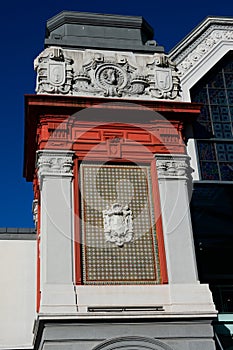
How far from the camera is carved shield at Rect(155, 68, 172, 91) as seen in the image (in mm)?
17438

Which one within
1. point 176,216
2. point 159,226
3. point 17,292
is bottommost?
point 17,292

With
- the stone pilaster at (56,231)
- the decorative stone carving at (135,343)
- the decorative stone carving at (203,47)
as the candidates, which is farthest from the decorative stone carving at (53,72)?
the decorative stone carving at (135,343)

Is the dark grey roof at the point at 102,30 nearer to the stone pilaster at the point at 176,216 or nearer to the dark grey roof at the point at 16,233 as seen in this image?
the stone pilaster at the point at 176,216

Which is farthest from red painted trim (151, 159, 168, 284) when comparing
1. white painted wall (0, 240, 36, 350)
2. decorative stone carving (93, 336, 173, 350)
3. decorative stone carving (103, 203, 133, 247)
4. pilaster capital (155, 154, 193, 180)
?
white painted wall (0, 240, 36, 350)

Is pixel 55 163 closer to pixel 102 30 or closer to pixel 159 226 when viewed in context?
pixel 159 226

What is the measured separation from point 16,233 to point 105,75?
610 cm

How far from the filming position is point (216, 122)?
750 inches

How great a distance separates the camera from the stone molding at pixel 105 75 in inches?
666

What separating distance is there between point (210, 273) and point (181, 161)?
338 centimetres

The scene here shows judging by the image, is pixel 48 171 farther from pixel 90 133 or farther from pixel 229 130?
pixel 229 130

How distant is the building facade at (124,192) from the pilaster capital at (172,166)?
0.03m

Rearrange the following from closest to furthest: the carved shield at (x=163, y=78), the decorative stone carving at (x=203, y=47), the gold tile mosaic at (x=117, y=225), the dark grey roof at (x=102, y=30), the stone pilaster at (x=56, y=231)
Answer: the stone pilaster at (x=56, y=231)
the gold tile mosaic at (x=117, y=225)
the carved shield at (x=163, y=78)
the dark grey roof at (x=102, y=30)
the decorative stone carving at (x=203, y=47)

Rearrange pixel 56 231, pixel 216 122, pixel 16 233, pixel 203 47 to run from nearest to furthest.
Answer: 1. pixel 56 231
2. pixel 216 122
3. pixel 16 233
4. pixel 203 47

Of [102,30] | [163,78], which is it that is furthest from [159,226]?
[102,30]
